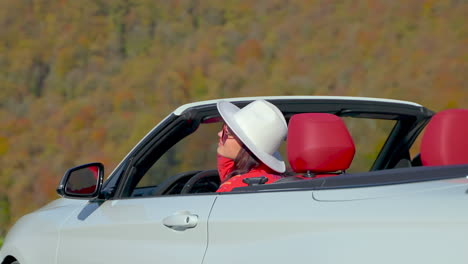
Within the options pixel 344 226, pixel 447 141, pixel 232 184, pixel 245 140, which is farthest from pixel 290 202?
pixel 245 140

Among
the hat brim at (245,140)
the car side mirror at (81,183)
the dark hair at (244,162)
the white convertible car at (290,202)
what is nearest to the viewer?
the white convertible car at (290,202)

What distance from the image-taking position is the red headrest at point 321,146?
3258mm

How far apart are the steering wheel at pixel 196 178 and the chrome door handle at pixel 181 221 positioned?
835 mm

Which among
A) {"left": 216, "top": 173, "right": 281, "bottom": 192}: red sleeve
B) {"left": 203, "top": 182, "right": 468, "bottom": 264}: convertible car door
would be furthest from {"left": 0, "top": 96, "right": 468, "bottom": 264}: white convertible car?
{"left": 216, "top": 173, "right": 281, "bottom": 192}: red sleeve

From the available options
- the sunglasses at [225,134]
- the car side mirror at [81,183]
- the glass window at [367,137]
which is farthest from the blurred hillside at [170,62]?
the car side mirror at [81,183]

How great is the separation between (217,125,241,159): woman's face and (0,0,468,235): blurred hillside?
14282mm

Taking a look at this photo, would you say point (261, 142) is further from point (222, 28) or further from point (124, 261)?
point (222, 28)

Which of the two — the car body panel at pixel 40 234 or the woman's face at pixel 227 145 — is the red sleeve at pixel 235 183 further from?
the car body panel at pixel 40 234

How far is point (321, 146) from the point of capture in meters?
3.25

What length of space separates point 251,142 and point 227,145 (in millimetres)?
206

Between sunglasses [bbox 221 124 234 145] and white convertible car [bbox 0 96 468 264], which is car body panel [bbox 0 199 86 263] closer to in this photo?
white convertible car [bbox 0 96 468 264]

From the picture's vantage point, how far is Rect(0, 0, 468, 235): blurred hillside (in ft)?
70.2

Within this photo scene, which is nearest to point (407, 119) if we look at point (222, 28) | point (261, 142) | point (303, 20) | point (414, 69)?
point (261, 142)

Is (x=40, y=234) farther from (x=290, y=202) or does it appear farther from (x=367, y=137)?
(x=367, y=137)
